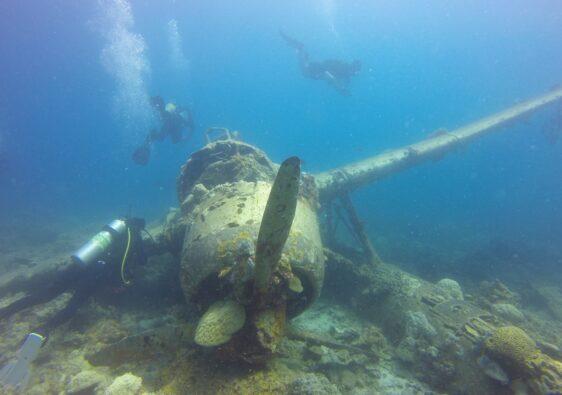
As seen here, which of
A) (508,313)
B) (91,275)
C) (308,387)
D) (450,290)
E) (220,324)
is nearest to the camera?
(220,324)

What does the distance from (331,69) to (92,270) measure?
21746mm

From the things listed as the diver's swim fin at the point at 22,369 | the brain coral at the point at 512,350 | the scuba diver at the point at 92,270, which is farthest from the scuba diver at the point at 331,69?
the diver's swim fin at the point at 22,369

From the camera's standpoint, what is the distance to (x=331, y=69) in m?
22.8

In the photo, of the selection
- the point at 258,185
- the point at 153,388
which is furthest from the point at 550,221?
the point at 153,388

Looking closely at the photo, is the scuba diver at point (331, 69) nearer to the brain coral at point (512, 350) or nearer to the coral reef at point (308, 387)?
the brain coral at point (512, 350)

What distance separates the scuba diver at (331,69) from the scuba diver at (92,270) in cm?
2045

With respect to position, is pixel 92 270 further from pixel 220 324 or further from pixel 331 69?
pixel 331 69

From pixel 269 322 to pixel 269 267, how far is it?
67 cm

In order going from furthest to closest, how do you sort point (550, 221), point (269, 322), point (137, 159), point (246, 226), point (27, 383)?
point (550, 221), point (137, 159), point (27, 383), point (246, 226), point (269, 322)

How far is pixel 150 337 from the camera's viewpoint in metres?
3.62

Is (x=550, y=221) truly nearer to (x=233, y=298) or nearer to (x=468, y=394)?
(x=468, y=394)

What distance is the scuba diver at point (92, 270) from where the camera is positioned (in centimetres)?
524

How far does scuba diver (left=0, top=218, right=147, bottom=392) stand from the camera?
5242 mm

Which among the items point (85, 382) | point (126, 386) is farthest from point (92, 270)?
point (126, 386)
